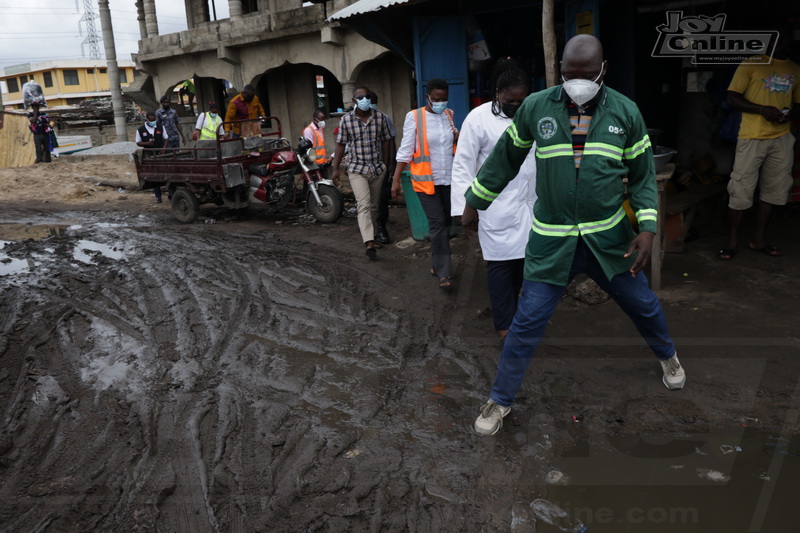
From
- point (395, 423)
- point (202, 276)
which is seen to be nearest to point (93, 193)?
point (202, 276)

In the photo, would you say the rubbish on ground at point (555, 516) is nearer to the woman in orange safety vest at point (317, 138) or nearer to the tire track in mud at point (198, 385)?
the tire track in mud at point (198, 385)

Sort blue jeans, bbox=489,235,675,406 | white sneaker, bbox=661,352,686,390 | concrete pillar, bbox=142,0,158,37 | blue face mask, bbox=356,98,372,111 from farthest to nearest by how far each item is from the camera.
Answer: concrete pillar, bbox=142,0,158,37, blue face mask, bbox=356,98,372,111, white sneaker, bbox=661,352,686,390, blue jeans, bbox=489,235,675,406

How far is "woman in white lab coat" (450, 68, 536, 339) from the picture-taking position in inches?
170

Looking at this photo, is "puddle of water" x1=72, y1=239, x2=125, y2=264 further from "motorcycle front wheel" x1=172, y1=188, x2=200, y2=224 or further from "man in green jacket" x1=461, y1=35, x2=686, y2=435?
"man in green jacket" x1=461, y1=35, x2=686, y2=435

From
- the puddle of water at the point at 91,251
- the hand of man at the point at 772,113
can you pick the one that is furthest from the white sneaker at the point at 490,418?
the puddle of water at the point at 91,251

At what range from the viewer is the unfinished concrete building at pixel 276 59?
49.5 ft

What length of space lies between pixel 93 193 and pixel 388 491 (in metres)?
13.2

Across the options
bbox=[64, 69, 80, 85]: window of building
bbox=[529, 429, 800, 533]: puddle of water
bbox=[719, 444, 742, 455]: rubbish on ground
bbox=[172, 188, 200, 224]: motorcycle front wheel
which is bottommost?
bbox=[529, 429, 800, 533]: puddle of water

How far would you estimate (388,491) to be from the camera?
10.00 ft

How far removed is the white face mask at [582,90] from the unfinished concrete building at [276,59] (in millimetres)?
11350

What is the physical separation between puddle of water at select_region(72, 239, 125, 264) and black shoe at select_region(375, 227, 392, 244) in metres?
3.06

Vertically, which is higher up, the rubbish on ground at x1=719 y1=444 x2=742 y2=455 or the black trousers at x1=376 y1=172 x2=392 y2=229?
the black trousers at x1=376 y1=172 x2=392 y2=229

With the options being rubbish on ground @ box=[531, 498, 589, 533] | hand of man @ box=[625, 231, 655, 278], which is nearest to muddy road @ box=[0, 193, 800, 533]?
rubbish on ground @ box=[531, 498, 589, 533]

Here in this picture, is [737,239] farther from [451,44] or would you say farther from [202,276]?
[202,276]
